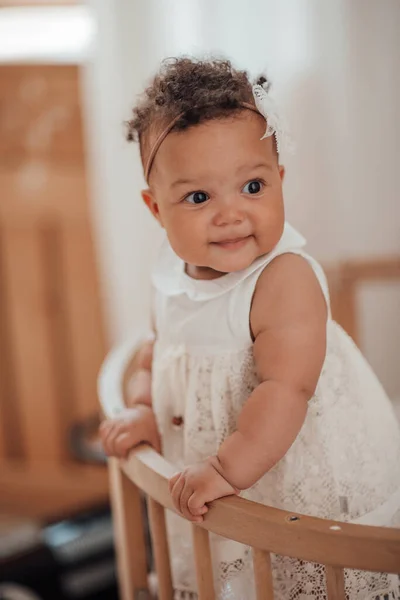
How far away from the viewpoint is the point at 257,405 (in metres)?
0.71

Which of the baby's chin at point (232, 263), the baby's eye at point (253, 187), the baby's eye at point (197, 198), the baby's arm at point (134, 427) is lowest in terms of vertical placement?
the baby's arm at point (134, 427)

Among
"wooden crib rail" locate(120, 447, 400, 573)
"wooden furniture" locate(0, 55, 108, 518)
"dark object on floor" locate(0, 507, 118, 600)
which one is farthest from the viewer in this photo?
"wooden furniture" locate(0, 55, 108, 518)

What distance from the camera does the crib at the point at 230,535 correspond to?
0.59 metres

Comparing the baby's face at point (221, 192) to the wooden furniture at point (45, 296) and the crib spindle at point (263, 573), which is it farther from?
the wooden furniture at point (45, 296)

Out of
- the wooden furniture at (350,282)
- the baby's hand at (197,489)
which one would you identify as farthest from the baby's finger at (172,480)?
the wooden furniture at (350,282)

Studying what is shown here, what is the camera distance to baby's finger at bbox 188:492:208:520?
677mm

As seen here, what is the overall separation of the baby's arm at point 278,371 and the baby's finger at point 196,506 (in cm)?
4

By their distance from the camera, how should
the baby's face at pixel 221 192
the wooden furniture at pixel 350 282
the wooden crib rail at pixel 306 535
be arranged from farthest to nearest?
the wooden furniture at pixel 350 282
the baby's face at pixel 221 192
the wooden crib rail at pixel 306 535

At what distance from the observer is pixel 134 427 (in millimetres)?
838

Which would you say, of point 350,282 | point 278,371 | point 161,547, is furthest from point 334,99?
point 161,547

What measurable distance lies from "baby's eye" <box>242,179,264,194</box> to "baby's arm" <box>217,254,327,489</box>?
0.07 m

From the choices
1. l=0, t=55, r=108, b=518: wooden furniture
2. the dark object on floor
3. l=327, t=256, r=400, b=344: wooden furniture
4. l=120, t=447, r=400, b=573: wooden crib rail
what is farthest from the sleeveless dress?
l=0, t=55, r=108, b=518: wooden furniture

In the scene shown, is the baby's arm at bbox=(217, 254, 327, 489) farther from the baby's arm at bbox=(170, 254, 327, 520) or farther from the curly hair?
the curly hair

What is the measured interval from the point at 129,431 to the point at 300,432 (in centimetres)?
19
